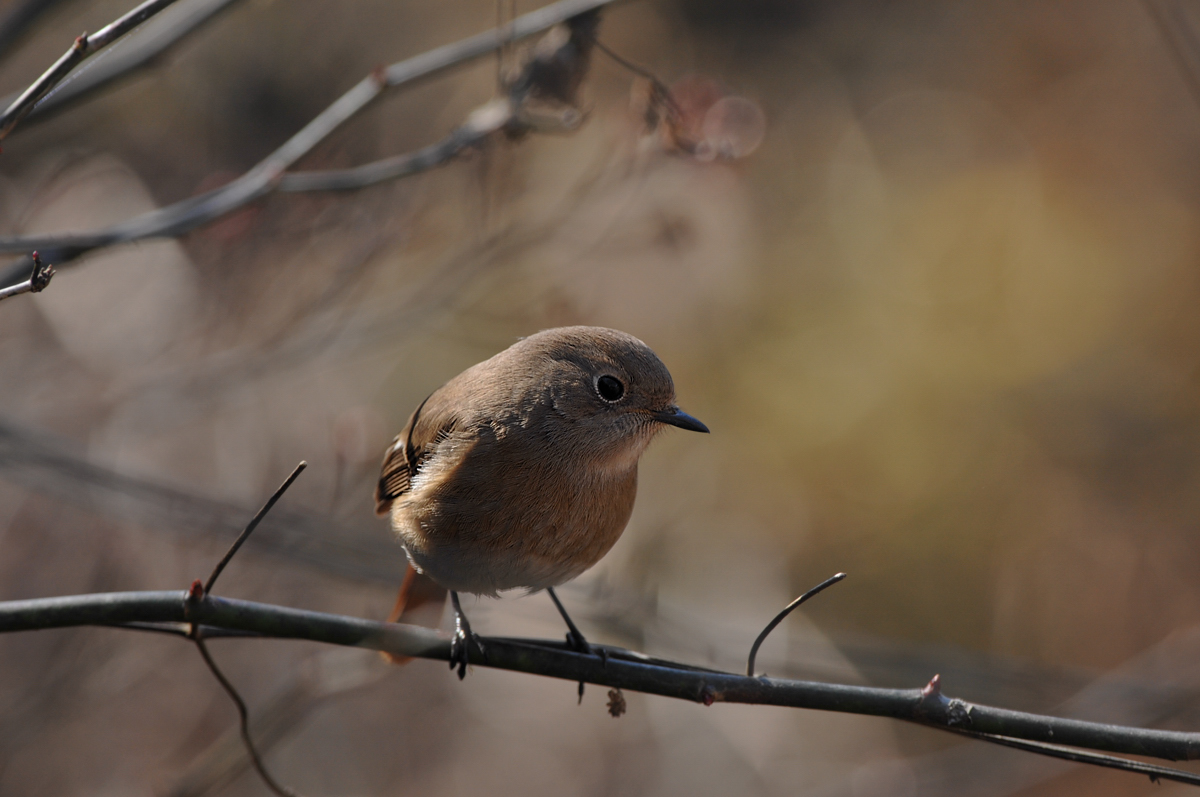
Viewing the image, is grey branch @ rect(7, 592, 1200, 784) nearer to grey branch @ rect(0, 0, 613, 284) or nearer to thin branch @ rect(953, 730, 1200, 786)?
thin branch @ rect(953, 730, 1200, 786)

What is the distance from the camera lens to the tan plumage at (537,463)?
258cm

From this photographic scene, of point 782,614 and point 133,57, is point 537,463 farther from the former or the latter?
point 133,57

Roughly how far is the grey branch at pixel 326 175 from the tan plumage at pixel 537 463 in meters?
0.71

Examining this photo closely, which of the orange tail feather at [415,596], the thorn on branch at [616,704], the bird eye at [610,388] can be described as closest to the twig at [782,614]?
the thorn on branch at [616,704]

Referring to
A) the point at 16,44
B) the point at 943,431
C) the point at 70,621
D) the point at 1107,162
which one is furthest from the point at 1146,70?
the point at 70,621

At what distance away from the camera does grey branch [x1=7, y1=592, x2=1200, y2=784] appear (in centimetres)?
173

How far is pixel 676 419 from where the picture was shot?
2.70 m

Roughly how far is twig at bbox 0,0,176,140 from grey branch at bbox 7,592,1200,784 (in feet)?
3.01

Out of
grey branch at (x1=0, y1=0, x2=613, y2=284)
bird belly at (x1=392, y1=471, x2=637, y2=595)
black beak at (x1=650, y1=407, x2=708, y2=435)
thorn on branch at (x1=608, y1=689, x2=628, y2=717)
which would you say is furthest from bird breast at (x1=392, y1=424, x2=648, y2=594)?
grey branch at (x1=0, y1=0, x2=613, y2=284)

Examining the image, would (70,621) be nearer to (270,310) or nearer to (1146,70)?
(270,310)

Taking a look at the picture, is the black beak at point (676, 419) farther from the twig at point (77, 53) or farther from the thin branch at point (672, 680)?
the twig at point (77, 53)

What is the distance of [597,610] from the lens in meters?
3.98

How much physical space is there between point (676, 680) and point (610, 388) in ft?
3.22

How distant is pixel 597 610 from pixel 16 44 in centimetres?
284
